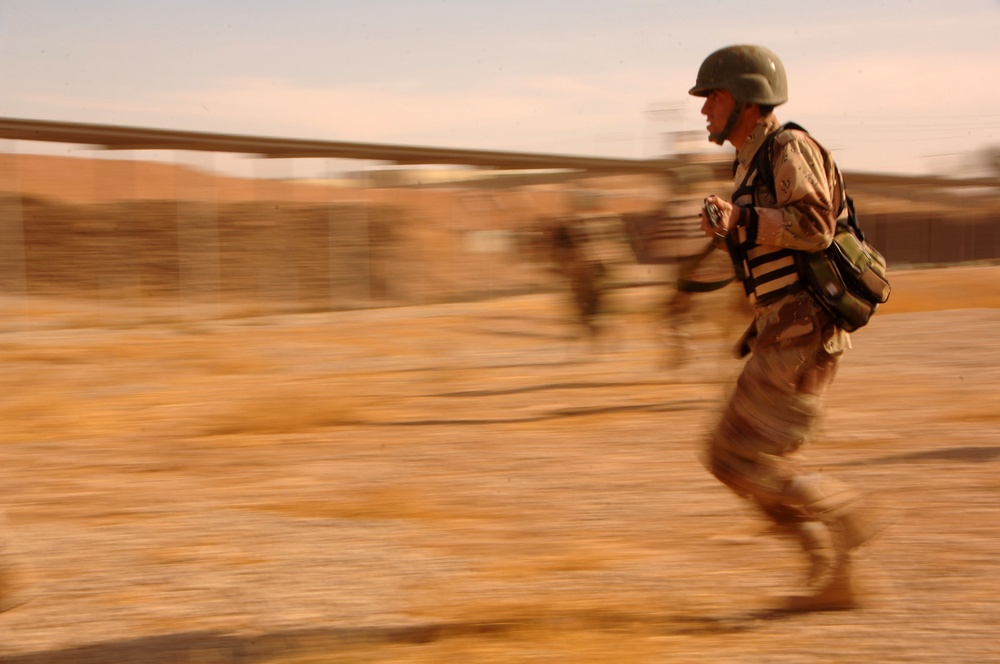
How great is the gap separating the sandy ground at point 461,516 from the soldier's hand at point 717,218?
0.87m

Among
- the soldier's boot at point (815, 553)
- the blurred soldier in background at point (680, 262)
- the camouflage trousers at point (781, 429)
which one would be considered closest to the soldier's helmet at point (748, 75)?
the camouflage trousers at point (781, 429)

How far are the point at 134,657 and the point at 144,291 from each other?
13.6 metres

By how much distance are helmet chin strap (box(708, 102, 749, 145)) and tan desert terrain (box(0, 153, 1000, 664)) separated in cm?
146

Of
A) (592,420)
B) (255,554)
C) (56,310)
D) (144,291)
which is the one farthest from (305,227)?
(255,554)

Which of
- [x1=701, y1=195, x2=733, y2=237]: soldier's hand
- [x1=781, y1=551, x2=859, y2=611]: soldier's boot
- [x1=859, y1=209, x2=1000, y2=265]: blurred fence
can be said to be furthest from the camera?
[x1=859, y1=209, x2=1000, y2=265]: blurred fence

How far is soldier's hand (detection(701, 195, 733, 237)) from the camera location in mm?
3125

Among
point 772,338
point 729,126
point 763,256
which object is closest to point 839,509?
point 772,338

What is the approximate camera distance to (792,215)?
3137mm

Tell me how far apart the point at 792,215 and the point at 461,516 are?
101 inches

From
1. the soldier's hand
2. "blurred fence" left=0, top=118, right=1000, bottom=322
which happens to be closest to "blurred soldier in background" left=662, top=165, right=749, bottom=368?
"blurred fence" left=0, top=118, right=1000, bottom=322

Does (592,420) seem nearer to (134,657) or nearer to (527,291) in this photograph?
(134,657)

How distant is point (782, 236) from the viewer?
3.15 metres

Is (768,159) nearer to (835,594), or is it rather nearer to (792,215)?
(792,215)

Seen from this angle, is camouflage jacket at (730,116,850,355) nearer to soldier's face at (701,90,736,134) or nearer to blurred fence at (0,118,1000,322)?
soldier's face at (701,90,736,134)
